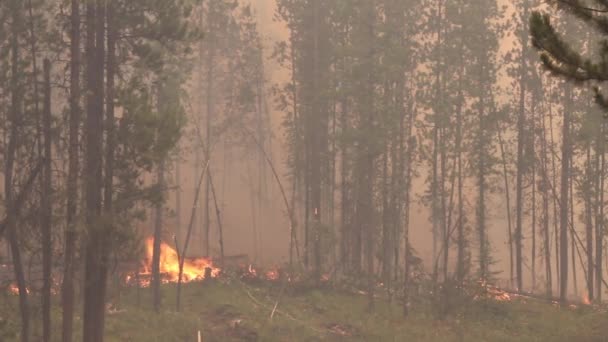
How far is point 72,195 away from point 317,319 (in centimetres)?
1027

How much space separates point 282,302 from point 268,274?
442cm

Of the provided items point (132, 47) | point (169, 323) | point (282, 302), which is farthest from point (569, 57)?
point (282, 302)

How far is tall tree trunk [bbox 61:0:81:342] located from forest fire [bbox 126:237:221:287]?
1029cm

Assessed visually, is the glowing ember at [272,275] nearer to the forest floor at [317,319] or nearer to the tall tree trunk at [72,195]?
the forest floor at [317,319]

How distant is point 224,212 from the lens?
51.9m

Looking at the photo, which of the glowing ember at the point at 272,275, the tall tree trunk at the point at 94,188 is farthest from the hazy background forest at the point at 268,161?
the glowing ember at the point at 272,275

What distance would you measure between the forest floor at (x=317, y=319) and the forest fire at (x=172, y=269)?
2.13 meters

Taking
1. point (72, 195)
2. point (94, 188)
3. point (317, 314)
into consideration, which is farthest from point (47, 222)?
point (317, 314)

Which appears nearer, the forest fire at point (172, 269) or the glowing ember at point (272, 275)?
the forest fire at point (172, 269)

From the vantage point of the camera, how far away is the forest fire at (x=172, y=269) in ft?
79.8

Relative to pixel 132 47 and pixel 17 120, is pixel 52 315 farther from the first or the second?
pixel 132 47

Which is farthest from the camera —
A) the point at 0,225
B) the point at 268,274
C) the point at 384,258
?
the point at 268,274

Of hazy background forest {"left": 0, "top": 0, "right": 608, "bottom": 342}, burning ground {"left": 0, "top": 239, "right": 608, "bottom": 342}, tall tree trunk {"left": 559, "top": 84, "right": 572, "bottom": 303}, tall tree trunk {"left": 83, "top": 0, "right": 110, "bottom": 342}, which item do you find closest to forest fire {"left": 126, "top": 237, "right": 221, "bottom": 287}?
hazy background forest {"left": 0, "top": 0, "right": 608, "bottom": 342}

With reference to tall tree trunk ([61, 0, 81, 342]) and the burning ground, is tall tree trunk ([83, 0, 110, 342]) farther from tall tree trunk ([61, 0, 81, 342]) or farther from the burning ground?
the burning ground
